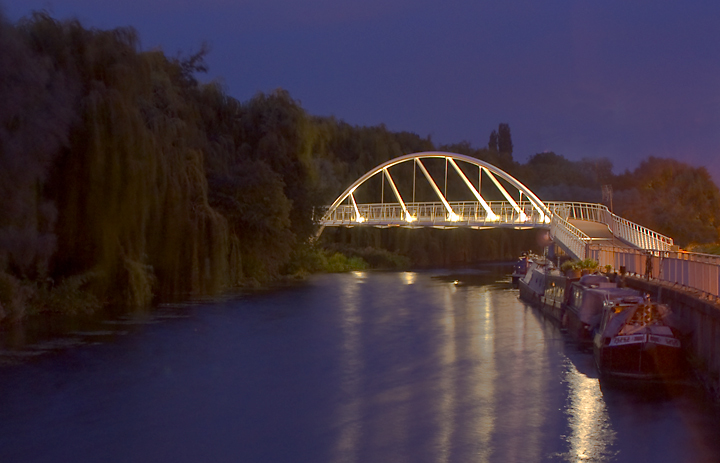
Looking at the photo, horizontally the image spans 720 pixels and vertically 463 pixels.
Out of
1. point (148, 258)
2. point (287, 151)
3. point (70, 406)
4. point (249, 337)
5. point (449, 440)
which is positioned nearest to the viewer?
point (449, 440)

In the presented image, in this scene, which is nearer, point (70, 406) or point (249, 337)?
point (70, 406)

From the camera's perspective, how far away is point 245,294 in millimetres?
35719

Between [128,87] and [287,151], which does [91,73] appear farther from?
[287,151]

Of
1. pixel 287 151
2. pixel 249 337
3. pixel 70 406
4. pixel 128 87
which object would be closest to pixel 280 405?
pixel 70 406

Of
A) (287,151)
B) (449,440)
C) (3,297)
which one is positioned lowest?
(449,440)

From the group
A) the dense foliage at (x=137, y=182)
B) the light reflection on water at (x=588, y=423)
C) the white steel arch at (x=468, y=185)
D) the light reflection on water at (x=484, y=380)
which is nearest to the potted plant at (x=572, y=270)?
the light reflection on water at (x=484, y=380)

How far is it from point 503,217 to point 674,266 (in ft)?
142

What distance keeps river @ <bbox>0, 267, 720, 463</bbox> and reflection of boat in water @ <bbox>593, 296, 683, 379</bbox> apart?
475mm

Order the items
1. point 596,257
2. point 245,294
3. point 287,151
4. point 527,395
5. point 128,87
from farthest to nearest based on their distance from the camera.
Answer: point 287,151 → point 245,294 → point 596,257 → point 128,87 → point 527,395

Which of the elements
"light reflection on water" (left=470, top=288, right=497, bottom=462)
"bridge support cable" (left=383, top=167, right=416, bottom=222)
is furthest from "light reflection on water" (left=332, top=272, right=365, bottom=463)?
"bridge support cable" (left=383, top=167, right=416, bottom=222)

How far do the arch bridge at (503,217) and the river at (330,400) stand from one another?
3.44m

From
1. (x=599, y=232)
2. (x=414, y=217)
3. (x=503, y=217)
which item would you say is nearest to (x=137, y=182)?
(x=599, y=232)

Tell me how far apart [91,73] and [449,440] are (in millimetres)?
17828

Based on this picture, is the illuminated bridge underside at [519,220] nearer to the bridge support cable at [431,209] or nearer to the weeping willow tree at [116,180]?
the bridge support cable at [431,209]
